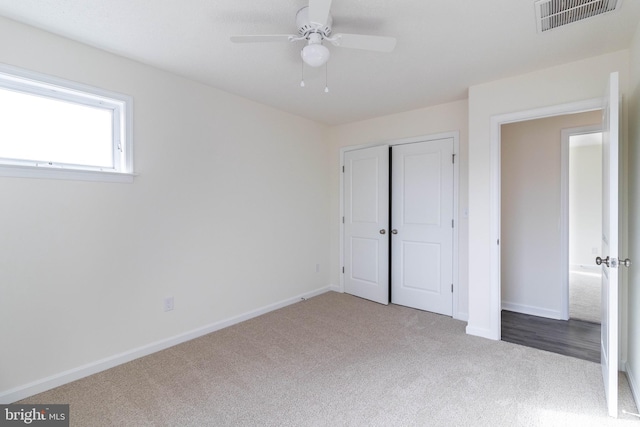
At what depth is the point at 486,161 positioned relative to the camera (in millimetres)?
2904

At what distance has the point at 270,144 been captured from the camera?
144 inches

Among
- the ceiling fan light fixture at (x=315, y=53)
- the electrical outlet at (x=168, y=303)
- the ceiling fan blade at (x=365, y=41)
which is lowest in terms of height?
the electrical outlet at (x=168, y=303)

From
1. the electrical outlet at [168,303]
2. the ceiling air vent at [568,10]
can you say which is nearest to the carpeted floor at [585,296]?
the ceiling air vent at [568,10]

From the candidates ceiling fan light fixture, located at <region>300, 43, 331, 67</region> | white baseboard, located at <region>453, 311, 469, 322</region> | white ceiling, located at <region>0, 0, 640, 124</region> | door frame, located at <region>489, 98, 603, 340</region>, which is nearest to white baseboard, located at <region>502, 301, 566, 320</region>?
white baseboard, located at <region>453, 311, 469, 322</region>

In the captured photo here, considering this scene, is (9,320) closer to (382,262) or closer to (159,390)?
(159,390)

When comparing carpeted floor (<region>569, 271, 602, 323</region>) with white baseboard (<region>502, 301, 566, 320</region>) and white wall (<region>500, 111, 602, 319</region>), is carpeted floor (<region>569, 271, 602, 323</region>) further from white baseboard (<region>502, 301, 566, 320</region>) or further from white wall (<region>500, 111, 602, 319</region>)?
white wall (<region>500, 111, 602, 319</region>)

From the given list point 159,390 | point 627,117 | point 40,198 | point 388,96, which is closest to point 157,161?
point 40,198

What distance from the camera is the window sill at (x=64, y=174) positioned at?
1972mm

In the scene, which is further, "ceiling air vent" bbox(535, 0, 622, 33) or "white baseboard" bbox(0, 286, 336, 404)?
"white baseboard" bbox(0, 286, 336, 404)

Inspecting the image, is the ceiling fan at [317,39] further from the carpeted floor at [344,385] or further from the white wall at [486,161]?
the carpeted floor at [344,385]

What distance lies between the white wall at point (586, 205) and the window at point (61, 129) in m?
7.19

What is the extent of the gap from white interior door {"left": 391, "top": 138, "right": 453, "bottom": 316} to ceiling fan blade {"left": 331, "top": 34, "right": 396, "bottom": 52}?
2008 millimetres

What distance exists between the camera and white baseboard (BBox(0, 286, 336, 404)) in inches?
78.9

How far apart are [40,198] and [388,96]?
3074mm
